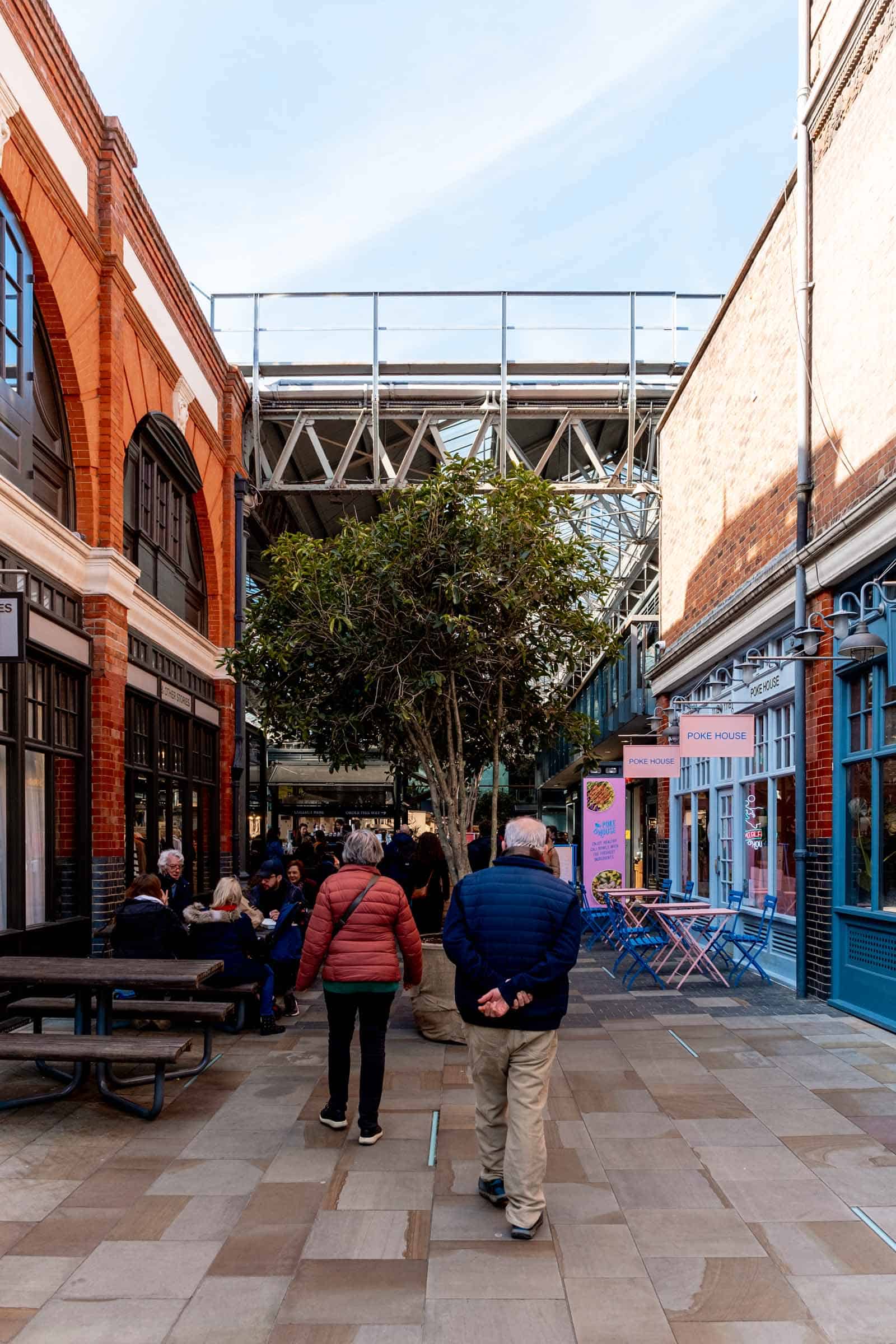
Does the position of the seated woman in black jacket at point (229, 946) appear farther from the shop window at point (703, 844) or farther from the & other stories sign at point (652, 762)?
the shop window at point (703, 844)

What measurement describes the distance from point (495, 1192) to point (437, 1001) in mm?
3810

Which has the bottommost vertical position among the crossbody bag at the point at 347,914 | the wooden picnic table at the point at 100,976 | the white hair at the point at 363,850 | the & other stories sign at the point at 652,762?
the wooden picnic table at the point at 100,976

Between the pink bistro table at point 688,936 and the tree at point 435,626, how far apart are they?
2.65 metres

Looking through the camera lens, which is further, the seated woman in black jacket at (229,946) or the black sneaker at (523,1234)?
the seated woman in black jacket at (229,946)

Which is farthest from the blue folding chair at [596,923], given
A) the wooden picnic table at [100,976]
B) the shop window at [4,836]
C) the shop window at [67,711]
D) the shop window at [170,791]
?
the wooden picnic table at [100,976]

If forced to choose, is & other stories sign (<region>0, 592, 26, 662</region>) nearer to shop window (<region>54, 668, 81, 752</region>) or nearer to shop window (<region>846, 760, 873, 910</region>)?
shop window (<region>54, 668, 81, 752</region>)

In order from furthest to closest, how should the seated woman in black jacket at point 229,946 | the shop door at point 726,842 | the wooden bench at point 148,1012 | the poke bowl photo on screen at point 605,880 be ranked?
the poke bowl photo on screen at point 605,880
the shop door at point 726,842
the seated woman in black jacket at point 229,946
the wooden bench at point 148,1012

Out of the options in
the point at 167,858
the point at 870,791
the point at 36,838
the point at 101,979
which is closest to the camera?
the point at 101,979

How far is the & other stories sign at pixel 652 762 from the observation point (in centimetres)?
1464

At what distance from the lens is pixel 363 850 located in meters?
6.68

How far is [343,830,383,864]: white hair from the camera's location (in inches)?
262

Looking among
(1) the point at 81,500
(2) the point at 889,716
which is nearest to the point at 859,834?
(2) the point at 889,716

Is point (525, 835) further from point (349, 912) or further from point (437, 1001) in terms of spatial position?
point (437, 1001)

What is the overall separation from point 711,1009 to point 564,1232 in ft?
19.2
